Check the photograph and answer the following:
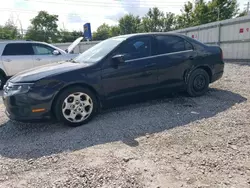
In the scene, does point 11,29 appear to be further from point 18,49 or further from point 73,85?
point 73,85

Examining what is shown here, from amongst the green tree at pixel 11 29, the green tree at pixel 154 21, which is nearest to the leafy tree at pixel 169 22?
the green tree at pixel 154 21

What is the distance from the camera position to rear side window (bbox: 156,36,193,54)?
4.62m

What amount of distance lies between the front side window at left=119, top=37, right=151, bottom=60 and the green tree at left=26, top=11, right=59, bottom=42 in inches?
1991

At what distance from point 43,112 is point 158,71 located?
2.36 meters

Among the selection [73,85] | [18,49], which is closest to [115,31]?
[18,49]

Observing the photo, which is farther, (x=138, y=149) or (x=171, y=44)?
(x=171, y=44)

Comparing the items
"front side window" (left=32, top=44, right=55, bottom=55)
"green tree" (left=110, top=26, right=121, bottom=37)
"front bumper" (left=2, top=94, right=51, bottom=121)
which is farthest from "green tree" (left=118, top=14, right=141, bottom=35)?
"front bumper" (left=2, top=94, right=51, bottom=121)

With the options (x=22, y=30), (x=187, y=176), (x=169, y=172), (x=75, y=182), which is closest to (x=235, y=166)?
(x=187, y=176)

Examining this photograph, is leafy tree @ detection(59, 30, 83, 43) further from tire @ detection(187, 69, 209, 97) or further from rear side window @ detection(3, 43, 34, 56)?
tire @ detection(187, 69, 209, 97)

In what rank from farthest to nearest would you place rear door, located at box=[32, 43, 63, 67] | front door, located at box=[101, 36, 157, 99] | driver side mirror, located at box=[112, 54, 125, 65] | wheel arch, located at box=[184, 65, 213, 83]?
rear door, located at box=[32, 43, 63, 67] → wheel arch, located at box=[184, 65, 213, 83] → front door, located at box=[101, 36, 157, 99] → driver side mirror, located at box=[112, 54, 125, 65]

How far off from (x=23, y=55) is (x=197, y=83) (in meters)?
6.35

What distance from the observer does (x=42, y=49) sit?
8.43 meters

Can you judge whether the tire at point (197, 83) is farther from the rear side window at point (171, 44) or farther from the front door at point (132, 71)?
the front door at point (132, 71)

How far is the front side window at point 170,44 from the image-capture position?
462 centimetres
